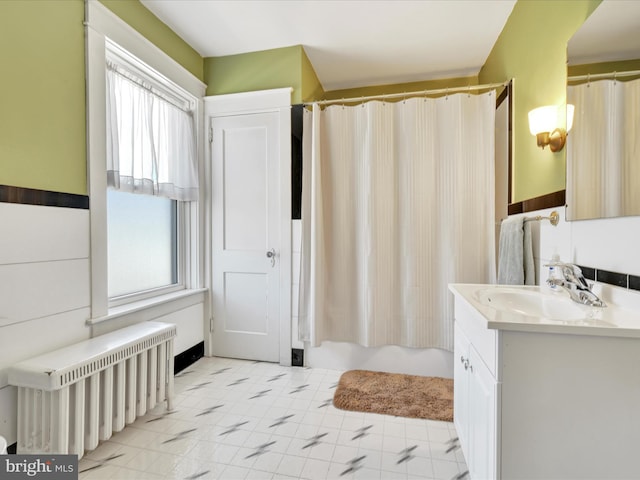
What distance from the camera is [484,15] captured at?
2.08m

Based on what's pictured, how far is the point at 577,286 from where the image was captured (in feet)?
3.81

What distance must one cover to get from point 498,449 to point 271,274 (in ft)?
6.08

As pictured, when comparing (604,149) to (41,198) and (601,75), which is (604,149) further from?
(41,198)

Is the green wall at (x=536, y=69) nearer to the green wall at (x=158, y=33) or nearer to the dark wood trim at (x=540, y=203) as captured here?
the dark wood trim at (x=540, y=203)

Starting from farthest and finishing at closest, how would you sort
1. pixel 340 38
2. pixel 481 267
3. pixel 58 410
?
pixel 340 38, pixel 481 267, pixel 58 410

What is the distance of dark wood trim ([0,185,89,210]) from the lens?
127 cm

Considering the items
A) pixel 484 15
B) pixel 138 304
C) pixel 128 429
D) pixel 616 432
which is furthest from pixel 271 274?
pixel 484 15

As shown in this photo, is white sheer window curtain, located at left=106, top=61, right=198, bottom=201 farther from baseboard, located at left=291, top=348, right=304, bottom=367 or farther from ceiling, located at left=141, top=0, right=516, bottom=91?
baseboard, located at left=291, top=348, right=304, bottom=367

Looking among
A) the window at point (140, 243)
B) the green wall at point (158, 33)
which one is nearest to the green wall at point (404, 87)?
the green wall at point (158, 33)

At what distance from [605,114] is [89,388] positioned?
8.24 feet

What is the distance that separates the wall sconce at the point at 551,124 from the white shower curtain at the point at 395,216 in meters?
0.49

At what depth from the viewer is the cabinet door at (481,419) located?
0.94m

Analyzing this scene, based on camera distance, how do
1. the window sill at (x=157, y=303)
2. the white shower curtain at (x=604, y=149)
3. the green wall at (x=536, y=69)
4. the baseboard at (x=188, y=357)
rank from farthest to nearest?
1. the baseboard at (x=188, y=357)
2. the window sill at (x=157, y=303)
3. the green wall at (x=536, y=69)
4. the white shower curtain at (x=604, y=149)

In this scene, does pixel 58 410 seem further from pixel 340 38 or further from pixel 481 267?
pixel 340 38
